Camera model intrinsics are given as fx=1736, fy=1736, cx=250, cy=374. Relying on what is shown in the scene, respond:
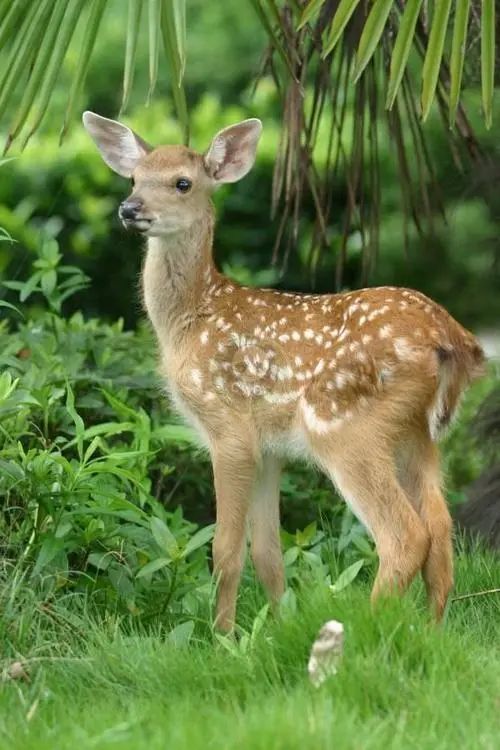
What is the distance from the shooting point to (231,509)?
5211 millimetres

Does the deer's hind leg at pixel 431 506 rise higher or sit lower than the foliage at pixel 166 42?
lower

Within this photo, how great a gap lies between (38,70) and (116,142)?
109cm

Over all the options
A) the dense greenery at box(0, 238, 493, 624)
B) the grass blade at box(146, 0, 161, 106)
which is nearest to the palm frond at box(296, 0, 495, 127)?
the grass blade at box(146, 0, 161, 106)

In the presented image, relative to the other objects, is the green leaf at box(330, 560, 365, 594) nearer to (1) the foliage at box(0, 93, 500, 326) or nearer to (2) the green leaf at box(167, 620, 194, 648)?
(2) the green leaf at box(167, 620, 194, 648)

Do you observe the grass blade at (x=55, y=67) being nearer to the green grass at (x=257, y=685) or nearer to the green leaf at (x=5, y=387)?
the green leaf at (x=5, y=387)

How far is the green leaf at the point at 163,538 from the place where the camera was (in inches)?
199

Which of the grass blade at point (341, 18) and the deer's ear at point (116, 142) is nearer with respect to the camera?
the grass blade at point (341, 18)

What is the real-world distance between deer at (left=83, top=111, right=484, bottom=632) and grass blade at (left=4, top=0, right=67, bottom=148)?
0.66 metres

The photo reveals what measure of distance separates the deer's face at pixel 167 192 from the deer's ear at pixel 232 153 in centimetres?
4

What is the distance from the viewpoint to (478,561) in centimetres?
570

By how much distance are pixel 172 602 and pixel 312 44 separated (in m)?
2.19

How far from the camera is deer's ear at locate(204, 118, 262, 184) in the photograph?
225 inches

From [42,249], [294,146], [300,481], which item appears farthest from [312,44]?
[300,481]

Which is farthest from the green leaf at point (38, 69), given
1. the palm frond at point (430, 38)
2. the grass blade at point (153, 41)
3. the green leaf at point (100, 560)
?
the green leaf at point (100, 560)
